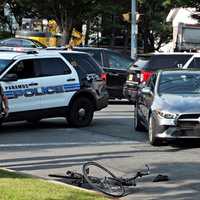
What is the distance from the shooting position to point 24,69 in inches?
612

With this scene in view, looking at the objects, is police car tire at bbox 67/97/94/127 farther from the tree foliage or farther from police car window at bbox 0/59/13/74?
the tree foliage

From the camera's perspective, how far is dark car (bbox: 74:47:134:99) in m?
23.1

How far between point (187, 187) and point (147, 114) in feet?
16.3

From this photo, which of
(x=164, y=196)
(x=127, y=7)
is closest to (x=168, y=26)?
(x=127, y=7)

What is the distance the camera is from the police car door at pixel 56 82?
619 inches

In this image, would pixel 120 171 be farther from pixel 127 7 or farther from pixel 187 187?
pixel 127 7

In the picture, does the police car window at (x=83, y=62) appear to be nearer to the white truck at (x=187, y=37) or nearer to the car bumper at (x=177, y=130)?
the car bumper at (x=177, y=130)

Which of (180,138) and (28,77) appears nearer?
(180,138)

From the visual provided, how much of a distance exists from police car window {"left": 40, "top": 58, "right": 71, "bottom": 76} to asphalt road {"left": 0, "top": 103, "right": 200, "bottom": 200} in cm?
132

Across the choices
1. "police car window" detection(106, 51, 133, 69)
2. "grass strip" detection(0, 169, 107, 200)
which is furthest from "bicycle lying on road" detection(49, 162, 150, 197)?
"police car window" detection(106, 51, 133, 69)

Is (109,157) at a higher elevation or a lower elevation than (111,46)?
higher

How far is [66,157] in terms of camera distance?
38.7 ft

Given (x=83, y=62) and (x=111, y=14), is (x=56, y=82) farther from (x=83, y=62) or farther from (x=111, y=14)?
(x=111, y=14)

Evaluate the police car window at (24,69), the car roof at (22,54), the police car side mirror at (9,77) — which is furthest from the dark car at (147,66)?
the police car side mirror at (9,77)
